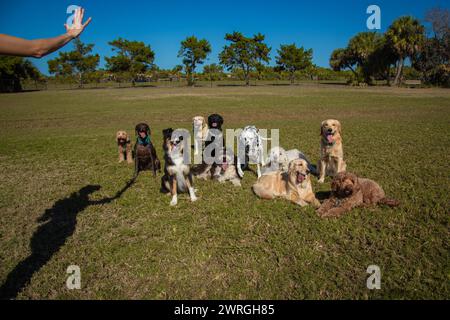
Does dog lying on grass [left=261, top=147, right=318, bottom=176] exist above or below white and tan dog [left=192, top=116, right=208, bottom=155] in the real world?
below

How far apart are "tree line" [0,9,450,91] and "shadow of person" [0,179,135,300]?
59681mm

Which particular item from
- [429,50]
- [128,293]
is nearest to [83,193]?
[128,293]

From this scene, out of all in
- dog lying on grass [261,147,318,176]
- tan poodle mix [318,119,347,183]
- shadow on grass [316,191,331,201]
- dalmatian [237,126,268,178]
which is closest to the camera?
shadow on grass [316,191,331,201]

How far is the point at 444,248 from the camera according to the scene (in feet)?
14.1

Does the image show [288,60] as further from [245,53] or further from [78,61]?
[78,61]

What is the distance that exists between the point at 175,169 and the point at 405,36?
61544 mm

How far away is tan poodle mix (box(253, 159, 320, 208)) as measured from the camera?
5.61 m

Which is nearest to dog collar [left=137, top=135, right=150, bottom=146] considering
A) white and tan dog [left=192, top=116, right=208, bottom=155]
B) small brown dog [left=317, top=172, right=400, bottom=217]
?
white and tan dog [left=192, top=116, right=208, bottom=155]

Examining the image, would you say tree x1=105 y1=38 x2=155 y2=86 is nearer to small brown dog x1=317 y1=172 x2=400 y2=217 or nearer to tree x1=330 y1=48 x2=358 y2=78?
tree x1=330 y1=48 x2=358 y2=78

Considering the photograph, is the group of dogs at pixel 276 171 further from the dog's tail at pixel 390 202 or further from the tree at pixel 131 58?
the tree at pixel 131 58

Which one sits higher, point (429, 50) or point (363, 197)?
point (429, 50)

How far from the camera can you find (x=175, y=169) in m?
6.06
